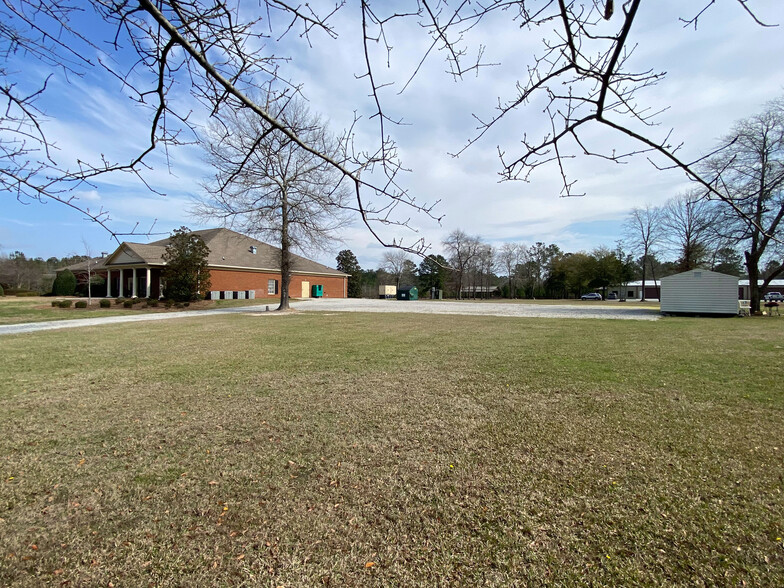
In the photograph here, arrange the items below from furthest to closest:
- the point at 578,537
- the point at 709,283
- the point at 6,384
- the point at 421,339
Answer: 1. the point at 709,283
2. the point at 421,339
3. the point at 6,384
4. the point at 578,537

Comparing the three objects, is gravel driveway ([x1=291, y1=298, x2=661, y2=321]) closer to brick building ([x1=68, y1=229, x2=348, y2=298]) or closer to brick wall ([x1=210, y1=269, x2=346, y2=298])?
brick building ([x1=68, y1=229, x2=348, y2=298])

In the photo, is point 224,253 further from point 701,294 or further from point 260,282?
point 701,294

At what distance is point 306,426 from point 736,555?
11.8ft

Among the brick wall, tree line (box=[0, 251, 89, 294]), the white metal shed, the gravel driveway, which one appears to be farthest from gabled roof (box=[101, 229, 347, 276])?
the white metal shed

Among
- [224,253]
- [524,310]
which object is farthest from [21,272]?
[524,310]

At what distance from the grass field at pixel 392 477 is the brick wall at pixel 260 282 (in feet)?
89.3

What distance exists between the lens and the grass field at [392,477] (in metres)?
2.20

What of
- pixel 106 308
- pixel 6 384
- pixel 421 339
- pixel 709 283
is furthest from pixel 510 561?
pixel 106 308

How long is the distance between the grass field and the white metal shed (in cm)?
1634

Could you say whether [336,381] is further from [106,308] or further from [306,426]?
[106,308]

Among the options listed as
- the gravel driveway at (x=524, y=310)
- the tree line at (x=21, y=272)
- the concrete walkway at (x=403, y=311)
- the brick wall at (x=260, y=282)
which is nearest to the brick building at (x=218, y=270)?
the brick wall at (x=260, y=282)

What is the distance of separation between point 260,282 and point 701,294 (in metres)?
32.7

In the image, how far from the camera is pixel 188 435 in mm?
4074

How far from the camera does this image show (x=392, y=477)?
317cm
